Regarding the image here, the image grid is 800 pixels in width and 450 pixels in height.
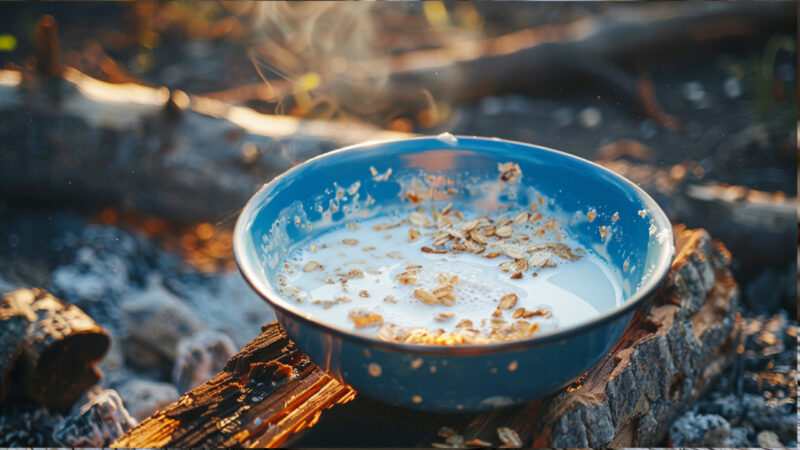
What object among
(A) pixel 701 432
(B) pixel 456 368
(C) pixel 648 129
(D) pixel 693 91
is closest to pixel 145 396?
(B) pixel 456 368

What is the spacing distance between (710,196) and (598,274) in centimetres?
112

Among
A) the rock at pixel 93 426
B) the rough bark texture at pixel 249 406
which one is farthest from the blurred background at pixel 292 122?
the rough bark texture at pixel 249 406

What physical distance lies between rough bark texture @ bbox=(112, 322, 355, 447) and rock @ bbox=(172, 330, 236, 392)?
20.4 inches

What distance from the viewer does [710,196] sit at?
2.17 metres

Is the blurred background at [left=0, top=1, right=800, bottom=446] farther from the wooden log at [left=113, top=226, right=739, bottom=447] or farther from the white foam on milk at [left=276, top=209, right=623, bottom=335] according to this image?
the white foam on milk at [left=276, top=209, right=623, bottom=335]

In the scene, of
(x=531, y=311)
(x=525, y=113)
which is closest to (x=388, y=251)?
(x=531, y=311)

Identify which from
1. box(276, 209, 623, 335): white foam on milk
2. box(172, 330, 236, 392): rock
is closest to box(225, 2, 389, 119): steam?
box(172, 330, 236, 392): rock

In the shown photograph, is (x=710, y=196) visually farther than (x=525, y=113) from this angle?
No

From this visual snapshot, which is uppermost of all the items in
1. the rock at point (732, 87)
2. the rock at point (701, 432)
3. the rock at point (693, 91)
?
the rock at point (732, 87)

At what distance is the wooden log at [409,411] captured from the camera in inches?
44.4

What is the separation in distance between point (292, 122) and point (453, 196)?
46.8 inches

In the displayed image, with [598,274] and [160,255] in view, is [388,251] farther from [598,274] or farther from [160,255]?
[160,255]

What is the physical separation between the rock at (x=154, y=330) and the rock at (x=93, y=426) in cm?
39

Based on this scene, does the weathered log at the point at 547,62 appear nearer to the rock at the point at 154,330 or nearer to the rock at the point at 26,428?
the rock at the point at 154,330
